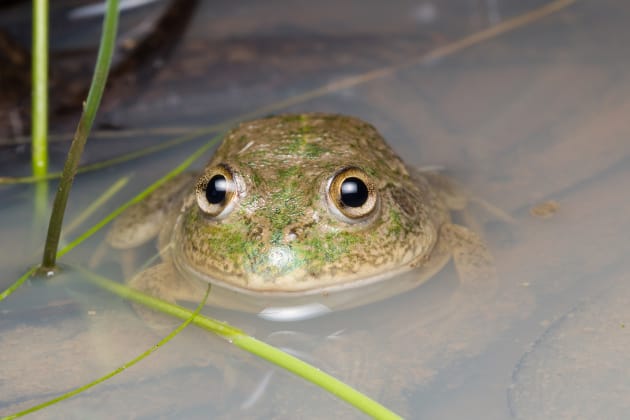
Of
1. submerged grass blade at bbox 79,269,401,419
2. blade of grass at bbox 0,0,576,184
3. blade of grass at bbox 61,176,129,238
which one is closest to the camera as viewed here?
submerged grass blade at bbox 79,269,401,419

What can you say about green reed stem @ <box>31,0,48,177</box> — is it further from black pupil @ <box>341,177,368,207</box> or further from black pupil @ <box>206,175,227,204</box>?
black pupil @ <box>341,177,368,207</box>

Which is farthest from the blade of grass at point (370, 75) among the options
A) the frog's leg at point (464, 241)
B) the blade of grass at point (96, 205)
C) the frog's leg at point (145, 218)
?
the frog's leg at point (464, 241)

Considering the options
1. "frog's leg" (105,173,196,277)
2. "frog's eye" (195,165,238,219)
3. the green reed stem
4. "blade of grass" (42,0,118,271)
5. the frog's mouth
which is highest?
the green reed stem

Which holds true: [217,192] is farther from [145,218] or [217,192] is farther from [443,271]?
[443,271]

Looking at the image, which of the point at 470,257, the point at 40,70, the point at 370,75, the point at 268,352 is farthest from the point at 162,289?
the point at 370,75

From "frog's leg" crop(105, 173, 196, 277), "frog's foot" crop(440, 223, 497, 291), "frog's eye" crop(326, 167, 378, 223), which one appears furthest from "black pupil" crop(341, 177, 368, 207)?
"frog's leg" crop(105, 173, 196, 277)

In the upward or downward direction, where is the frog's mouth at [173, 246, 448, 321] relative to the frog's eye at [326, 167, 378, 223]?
downward

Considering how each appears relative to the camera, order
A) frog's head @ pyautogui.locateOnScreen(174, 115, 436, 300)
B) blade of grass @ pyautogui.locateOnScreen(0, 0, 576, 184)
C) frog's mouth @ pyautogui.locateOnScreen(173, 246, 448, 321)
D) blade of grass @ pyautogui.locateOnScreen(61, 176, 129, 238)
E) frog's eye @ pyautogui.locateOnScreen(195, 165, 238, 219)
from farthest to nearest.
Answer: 1. blade of grass @ pyautogui.locateOnScreen(0, 0, 576, 184)
2. blade of grass @ pyautogui.locateOnScreen(61, 176, 129, 238)
3. frog's mouth @ pyautogui.locateOnScreen(173, 246, 448, 321)
4. frog's eye @ pyautogui.locateOnScreen(195, 165, 238, 219)
5. frog's head @ pyautogui.locateOnScreen(174, 115, 436, 300)
